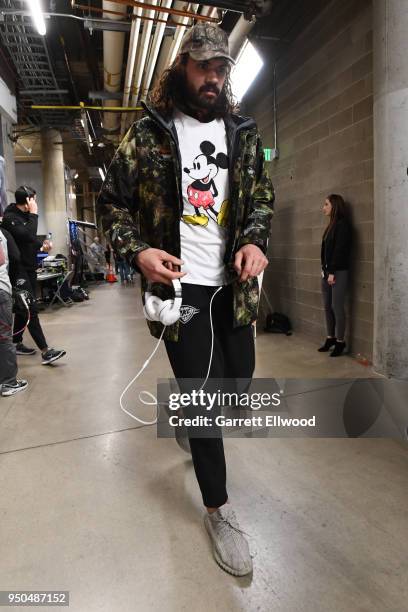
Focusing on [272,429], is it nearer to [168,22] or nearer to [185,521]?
[185,521]

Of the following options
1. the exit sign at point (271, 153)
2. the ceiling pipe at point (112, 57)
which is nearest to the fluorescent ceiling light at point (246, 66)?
the exit sign at point (271, 153)

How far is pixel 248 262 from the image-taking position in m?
1.20

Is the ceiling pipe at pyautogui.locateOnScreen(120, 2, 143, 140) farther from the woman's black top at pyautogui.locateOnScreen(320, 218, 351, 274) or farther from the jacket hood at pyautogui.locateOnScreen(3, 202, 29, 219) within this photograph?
the woman's black top at pyautogui.locateOnScreen(320, 218, 351, 274)

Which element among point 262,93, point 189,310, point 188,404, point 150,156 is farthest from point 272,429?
point 262,93

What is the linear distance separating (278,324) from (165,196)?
354 cm

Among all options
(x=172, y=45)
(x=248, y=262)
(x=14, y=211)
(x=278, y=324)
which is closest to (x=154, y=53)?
(x=172, y=45)

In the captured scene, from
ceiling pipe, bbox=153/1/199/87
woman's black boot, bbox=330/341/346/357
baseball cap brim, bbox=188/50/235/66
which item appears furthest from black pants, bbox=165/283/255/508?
ceiling pipe, bbox=153/1/199/87

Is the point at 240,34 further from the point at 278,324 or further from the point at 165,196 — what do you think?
the point at 165,196

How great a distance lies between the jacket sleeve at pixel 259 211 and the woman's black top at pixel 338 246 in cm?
218

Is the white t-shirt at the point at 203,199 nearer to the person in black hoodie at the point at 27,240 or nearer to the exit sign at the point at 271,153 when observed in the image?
the person in black hoodie at the point at 27,240

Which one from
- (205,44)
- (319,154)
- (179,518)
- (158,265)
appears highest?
(319,154)

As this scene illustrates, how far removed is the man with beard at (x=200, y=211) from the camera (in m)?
1.25

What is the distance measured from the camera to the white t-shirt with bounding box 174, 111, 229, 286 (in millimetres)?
1281

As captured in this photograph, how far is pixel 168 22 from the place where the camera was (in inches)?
158
